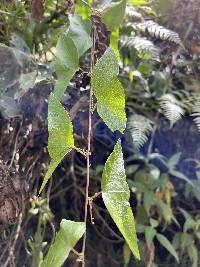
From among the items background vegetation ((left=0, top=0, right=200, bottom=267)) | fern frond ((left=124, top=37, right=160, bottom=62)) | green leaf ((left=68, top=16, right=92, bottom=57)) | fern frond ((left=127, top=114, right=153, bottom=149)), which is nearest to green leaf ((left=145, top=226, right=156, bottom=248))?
background vegetation ((left=0, top=0, right=200, bottom=267))

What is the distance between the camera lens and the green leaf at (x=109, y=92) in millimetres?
431

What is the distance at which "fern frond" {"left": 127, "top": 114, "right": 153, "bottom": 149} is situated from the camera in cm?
79

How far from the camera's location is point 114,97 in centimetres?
44

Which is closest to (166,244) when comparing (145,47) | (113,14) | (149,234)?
(149,234)

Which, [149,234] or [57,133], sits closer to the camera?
[57,133]

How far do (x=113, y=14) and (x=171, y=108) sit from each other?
309mm

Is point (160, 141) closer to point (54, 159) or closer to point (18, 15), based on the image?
point (18, 15)

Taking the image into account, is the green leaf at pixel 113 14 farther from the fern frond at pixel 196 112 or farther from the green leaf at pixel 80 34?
the fern frond at pixel 196 112

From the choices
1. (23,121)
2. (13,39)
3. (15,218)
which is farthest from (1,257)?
(13,39)

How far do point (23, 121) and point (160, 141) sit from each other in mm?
261

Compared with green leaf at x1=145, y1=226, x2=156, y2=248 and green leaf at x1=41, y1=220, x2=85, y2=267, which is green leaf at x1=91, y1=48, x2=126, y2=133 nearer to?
green leaf at x1=41, y1=220, x2=85, y2=267

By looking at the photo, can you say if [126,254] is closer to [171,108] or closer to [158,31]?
[171,108]

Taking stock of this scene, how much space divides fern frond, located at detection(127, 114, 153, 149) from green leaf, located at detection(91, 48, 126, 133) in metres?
0.35

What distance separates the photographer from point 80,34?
0.53 m
